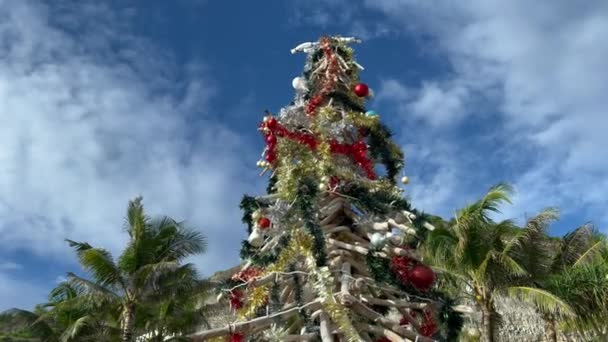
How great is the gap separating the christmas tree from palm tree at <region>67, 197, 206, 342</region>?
5.80m

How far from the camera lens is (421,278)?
6.22 meters

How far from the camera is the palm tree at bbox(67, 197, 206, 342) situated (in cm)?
1253

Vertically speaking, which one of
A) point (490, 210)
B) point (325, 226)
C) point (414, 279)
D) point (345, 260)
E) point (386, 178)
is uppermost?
point (490, 210)

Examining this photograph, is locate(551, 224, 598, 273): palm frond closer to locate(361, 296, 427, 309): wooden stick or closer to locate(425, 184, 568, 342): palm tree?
locate(425, 184, 568, 342): palm tree

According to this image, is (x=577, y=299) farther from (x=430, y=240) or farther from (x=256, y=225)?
(x=256, y=225)

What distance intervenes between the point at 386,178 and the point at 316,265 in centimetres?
227

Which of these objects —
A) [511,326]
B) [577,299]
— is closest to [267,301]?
[577,299]

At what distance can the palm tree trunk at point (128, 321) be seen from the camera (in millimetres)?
11974

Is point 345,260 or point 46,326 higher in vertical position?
point 46,326

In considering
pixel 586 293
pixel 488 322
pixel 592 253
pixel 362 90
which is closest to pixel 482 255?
pixel 488 322

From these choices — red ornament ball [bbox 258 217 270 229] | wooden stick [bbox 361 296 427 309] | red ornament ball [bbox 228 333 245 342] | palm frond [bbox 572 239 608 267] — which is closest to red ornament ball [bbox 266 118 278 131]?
red ornament ball [bbox 258 217 270 229]

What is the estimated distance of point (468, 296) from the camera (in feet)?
41.9

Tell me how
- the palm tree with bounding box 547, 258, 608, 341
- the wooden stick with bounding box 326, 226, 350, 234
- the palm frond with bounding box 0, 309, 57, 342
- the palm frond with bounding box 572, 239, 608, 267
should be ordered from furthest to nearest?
the palm frond with bounding box 0, 309, 57, 342
the palm frond with bounding box 572, 239, 608, 267
the palm tree with bounding box 547, 258, 608, 341
the wooden stick with bounding box 326, 226, 350, 234

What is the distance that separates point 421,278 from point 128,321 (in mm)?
8302
